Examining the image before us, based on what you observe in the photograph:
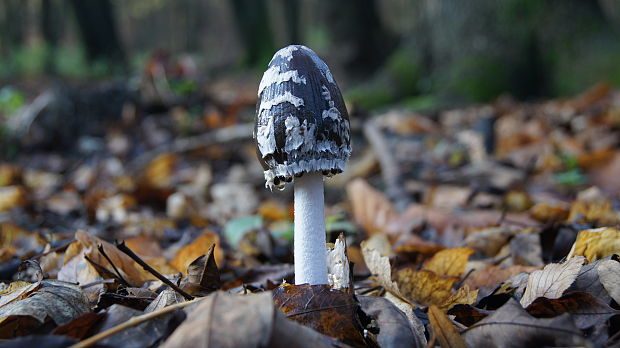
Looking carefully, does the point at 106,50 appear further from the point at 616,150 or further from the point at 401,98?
the point at 616,150

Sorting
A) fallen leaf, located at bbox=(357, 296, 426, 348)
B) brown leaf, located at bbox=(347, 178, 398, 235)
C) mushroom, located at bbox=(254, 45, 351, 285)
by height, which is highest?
mushroom, located at bbox=(254, 45, 351, 285)

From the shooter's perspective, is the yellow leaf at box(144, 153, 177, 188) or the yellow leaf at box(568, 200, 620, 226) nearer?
the yellow leaf at box(568, 200, 620, 226)

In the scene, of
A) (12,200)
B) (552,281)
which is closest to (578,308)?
(552,281)

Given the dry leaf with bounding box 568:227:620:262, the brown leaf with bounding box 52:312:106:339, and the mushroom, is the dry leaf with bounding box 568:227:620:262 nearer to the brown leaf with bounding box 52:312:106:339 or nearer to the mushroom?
the mushroom

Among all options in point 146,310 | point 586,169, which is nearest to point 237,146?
point 586,169

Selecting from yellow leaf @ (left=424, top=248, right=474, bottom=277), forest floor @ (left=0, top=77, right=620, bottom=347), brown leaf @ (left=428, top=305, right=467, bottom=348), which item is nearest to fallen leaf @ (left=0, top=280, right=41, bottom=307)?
forest floor @ (left=0, top=77, right=620, bottom=347)

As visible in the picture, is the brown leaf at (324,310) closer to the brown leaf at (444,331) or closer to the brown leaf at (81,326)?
the brown leaf at (444,331)

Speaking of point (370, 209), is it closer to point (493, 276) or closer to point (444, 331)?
point (493, 276)
